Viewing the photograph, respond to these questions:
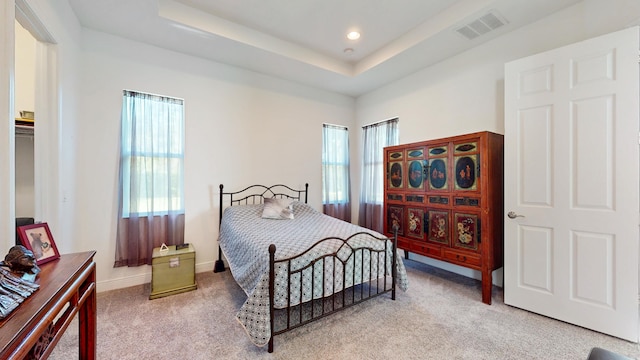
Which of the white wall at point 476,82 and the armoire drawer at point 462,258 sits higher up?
the white wall at point 476,82

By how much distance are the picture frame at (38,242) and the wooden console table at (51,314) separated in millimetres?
42

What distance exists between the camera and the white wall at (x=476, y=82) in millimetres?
2176

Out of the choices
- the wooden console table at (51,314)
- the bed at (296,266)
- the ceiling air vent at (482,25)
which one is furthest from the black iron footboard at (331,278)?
the ceiling air vent at (482,25)

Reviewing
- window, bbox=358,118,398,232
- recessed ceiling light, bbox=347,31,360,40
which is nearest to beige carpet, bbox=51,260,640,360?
window, bbox=358,118,398,232

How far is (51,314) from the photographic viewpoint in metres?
0.86

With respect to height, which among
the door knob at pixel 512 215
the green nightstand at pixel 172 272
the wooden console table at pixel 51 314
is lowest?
the green nightstand at pixel 172 272

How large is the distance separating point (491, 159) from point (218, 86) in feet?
11.2

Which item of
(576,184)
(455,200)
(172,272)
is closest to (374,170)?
(455,200)

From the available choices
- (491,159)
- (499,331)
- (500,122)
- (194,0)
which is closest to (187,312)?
(499,331)

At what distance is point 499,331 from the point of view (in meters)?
1.96

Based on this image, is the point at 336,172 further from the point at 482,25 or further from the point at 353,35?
the point at 482,25

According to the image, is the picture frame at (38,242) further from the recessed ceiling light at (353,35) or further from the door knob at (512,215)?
the door knob at (512,215)

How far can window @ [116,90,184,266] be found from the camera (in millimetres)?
2756

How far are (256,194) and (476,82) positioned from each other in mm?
3236
